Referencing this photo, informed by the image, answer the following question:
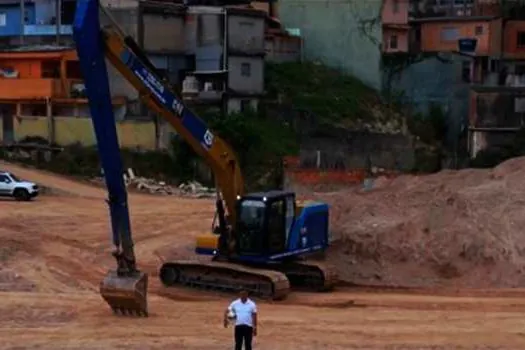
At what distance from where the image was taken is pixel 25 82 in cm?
4988

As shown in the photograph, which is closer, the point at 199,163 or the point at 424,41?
the point at 199,163

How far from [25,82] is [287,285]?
3002cm

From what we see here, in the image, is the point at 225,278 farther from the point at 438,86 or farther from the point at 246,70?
the point at 438,86

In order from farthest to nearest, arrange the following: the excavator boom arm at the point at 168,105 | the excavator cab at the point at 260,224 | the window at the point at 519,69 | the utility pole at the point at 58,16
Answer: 1. the window at the point at 519,69
2. the utility pole at the point at 58,16
3. the excavator cab at the point at 260,224
4. the excavator boom arm at the point at 168,105

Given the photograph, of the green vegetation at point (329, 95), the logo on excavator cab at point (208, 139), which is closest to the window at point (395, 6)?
the green vegetation at point (329, 95)

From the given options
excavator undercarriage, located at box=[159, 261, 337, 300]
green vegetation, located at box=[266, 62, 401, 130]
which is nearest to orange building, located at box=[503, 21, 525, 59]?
green vegetation, located at box=[266, 62, 401, 130]

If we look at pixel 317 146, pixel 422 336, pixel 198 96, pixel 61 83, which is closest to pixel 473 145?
pixel 317 146

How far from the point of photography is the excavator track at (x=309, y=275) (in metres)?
23.8

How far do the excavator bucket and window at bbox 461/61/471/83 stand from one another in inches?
1470

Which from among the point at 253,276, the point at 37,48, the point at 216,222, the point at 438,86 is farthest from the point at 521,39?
the point at 253,276

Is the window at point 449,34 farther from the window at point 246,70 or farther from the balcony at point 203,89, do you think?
the balcony at point 203,89

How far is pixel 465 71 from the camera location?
55469 mm

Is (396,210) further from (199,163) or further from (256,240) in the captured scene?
(199,163)

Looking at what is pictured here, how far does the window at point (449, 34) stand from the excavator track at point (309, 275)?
126 feet
